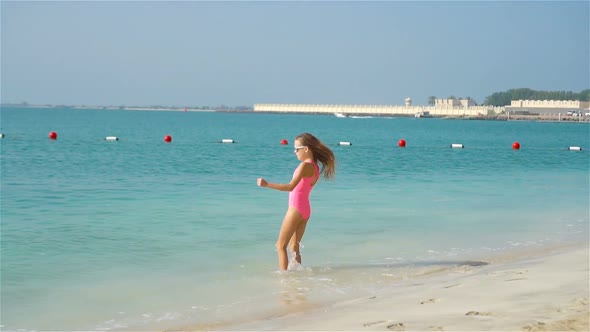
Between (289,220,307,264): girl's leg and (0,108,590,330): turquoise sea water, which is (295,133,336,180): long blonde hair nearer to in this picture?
(289,220,307,264): girl's leg

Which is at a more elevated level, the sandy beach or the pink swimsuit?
the pink swimsuit

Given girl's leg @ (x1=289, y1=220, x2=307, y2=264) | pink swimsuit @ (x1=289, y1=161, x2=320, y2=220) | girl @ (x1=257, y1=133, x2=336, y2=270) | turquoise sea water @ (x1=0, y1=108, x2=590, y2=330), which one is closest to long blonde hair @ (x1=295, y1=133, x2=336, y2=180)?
girl @ (x1=257, y1=133, x2=336, y2=270)

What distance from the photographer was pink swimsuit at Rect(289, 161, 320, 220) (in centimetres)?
935

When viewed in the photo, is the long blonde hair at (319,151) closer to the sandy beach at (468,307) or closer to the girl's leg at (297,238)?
the girl's leg at (297,238)

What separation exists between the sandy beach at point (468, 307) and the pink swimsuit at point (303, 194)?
4.49ft

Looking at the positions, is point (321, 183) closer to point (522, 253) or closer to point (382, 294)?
point (522, 253)

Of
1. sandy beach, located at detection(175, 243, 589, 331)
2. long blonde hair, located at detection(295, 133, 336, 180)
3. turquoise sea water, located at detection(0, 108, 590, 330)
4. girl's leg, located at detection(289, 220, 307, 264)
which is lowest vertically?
turquoise sea water, located at detection(0, 108, 590, 330)

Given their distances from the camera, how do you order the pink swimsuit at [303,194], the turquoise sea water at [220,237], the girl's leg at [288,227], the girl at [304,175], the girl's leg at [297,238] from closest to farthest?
the turquoise sea water at [220,237] < the girl at [304,175] < the pink swimsuit at [303,194] < the girl's leg at [288,227] < the girl's leg at [297,238]

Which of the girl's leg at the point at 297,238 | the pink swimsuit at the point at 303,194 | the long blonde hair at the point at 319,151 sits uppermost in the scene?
the long blonde hair at the point at 319,151

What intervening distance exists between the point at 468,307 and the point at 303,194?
2.78 metres

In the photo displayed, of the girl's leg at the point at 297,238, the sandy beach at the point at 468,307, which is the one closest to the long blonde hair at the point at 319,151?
the girl's leg at the point at 297,238

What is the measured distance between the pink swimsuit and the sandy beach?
1367 mm

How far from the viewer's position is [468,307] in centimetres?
732

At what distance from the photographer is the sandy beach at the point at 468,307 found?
21.7ft
